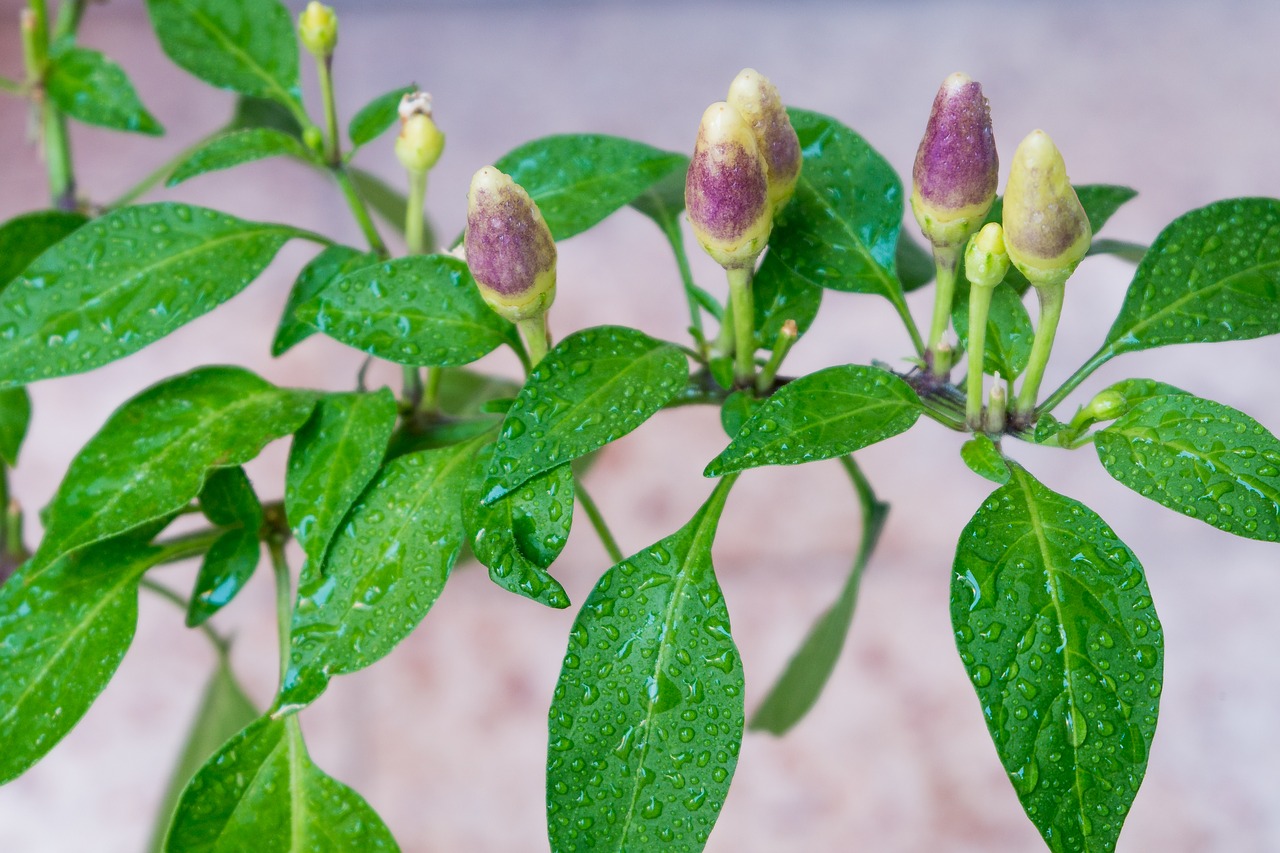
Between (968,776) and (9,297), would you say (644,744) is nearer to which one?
(9,297)

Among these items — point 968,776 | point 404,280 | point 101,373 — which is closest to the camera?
point 404,280

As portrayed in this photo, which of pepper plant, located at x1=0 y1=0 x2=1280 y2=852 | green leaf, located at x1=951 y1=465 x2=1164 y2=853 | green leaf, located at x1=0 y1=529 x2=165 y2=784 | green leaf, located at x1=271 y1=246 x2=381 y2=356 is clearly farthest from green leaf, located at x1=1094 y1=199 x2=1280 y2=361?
green leaf, located at x1=0 y1=529 x2=165 y2=784

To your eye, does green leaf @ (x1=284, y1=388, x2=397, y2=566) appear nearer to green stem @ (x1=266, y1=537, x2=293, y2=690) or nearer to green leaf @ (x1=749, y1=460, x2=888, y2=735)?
green stem @ (x1=266, y1=537, x2=293, y2=690)

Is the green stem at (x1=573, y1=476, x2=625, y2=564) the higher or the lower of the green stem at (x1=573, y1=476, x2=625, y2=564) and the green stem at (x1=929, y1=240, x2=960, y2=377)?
the lower

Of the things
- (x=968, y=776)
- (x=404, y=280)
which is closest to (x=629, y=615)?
(x=404, y=280)

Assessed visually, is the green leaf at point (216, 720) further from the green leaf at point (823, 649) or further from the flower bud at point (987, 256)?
the flower bud at point (987, 256)
